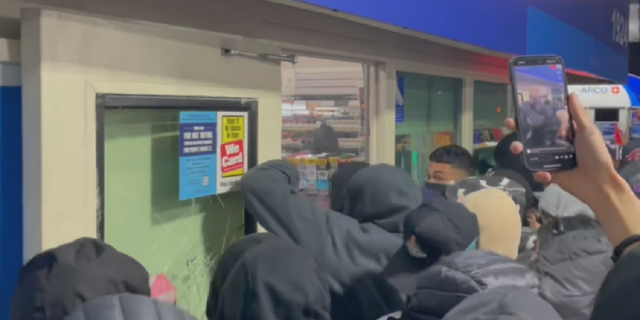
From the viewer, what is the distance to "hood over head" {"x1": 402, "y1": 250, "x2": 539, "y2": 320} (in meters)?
1.24

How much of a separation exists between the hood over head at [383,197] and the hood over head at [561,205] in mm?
691

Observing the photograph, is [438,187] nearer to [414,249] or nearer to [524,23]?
[524,23]

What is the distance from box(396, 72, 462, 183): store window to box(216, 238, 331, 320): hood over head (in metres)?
1.61

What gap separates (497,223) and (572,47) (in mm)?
2198

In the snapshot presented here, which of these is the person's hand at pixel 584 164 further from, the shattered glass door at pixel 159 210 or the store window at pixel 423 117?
the store window at pixel 423 117

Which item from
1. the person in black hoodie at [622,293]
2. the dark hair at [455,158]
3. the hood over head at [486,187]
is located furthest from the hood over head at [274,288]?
the dark hair at [455,158]

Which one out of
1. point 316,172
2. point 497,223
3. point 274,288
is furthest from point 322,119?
point 274,288

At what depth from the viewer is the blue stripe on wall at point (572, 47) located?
Answer: 3260 mm

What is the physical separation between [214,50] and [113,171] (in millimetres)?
393

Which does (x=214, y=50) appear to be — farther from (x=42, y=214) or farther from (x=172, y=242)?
(x=42, y=214)

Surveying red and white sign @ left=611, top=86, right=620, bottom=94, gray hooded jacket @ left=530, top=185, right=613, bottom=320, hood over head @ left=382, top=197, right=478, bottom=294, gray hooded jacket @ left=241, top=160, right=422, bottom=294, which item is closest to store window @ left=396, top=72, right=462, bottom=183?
gray hooded jacket @ left=530, top=185, right=613, bottom=320

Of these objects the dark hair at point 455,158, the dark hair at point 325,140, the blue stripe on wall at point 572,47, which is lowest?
the dark hair at point 455,158

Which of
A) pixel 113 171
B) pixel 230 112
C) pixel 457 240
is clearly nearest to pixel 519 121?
pixel 457 240

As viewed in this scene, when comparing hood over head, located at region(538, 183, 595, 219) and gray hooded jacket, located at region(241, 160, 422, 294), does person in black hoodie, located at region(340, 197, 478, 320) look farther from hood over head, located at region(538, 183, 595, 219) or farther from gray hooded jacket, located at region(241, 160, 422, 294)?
hood over head, located at region(538, 183, 595, 219)
